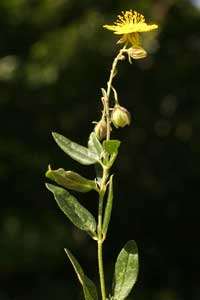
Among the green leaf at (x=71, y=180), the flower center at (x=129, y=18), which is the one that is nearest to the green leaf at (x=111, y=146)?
the green leaf at (x=71, y=180)

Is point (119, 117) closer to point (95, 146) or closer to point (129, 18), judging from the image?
point (95, 146)

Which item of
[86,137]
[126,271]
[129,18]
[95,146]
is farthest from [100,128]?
[86,137]

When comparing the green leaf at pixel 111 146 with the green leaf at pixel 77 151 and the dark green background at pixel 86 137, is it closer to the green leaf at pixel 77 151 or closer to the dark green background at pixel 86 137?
the green leaf at pixel 77 151

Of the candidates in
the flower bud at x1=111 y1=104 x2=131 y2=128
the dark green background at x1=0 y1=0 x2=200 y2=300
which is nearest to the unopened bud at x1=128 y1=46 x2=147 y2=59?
the flower bud at x1=111 y1=104 x2=131 y2=128

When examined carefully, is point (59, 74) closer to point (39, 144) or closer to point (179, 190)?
point (39, 144)

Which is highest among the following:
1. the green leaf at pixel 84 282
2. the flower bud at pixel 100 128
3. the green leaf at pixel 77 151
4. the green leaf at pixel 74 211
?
the flower bud at pixel 100 128

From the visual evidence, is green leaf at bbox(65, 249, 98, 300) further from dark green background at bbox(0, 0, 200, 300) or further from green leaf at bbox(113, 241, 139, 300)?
dark green background at bbox(0, 0, 200, 300)

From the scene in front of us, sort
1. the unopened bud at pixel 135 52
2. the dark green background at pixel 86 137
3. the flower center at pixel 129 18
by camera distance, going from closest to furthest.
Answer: the unopened bud at pixel 135 52 < the flower center at pixel 129 18 < the dark green background at pixel 86 137

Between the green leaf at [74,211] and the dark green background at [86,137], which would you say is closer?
the green leaf at [74,211]

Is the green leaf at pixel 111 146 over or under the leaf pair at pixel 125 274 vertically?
over
